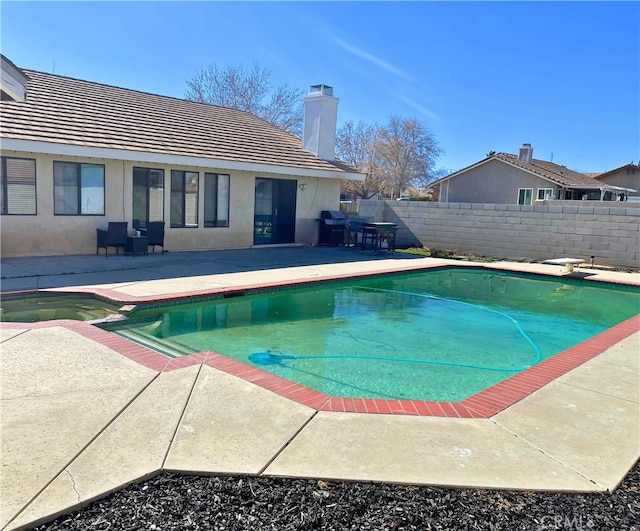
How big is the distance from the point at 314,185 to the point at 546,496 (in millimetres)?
15367

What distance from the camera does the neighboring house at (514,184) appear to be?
3209 centimetres

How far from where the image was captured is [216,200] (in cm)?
1492

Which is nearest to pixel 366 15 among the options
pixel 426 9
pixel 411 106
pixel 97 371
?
pixel 426 9

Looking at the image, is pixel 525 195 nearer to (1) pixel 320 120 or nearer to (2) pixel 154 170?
(1) pixel 320 120

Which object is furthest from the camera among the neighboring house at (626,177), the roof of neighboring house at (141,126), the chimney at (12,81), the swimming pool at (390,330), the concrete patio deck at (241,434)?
the neighboring house at (626,177)

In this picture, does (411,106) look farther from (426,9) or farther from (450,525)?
(450,525)

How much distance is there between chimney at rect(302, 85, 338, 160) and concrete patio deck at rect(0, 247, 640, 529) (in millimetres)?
14251

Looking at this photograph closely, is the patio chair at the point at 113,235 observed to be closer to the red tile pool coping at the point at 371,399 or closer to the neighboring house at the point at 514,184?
the red tile pool coping at the point at 371,399

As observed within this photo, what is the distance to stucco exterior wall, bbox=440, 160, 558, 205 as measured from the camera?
3241 centimetres

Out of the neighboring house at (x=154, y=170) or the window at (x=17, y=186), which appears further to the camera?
the neighboring house at (x=154, y=170)

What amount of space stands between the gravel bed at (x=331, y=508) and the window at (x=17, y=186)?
1032 cm

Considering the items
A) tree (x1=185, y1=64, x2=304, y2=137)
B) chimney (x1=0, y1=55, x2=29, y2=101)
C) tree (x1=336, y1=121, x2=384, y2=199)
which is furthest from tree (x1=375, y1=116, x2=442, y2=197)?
chimney (x1=0, y1=55, x2=29, y2=101)

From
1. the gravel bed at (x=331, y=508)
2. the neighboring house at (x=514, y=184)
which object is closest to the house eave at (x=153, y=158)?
the gravel bed at (x=331, y=508)

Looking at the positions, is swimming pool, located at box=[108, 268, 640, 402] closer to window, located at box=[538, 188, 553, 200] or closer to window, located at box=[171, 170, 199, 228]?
window, located at box=[171, 170, 199, 228]
